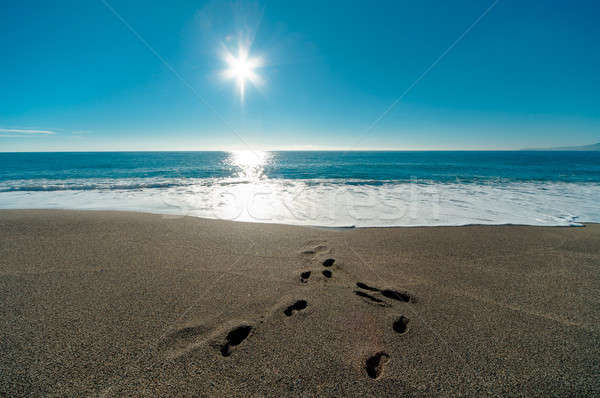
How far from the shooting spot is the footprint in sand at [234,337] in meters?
2.27

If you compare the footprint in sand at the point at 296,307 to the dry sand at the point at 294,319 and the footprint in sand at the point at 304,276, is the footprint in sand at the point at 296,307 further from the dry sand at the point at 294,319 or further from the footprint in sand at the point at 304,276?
the footprint in sand at the point at 304,276

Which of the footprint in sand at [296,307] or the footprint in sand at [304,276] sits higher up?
the footprint in sand at [296,307]

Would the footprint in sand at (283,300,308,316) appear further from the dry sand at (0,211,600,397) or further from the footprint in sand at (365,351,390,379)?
the footprint in sand at (365,351,390,379)

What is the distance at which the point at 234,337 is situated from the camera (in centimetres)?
245

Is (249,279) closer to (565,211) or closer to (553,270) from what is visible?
(553,270)

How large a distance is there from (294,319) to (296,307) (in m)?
0.24

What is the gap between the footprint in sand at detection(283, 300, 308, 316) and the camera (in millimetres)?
2859

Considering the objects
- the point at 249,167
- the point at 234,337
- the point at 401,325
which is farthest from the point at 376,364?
the point at 249,167

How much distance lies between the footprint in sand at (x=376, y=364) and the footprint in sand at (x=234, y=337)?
1.22 m

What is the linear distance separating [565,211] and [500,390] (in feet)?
33.6

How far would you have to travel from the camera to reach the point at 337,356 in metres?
2.21

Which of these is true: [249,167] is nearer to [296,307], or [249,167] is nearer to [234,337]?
[296,307]

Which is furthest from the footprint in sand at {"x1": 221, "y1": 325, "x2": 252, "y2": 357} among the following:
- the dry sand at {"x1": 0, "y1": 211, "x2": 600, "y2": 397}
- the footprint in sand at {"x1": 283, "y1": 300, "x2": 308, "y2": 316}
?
the footprint in sand at {"x1": 283, "y1": 300, "x2": 308, "y2": 316}

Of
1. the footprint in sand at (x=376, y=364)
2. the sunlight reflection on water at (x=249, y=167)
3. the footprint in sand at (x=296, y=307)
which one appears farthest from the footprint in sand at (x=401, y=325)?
the sunlight reflection on water at (x=249, y=167)
